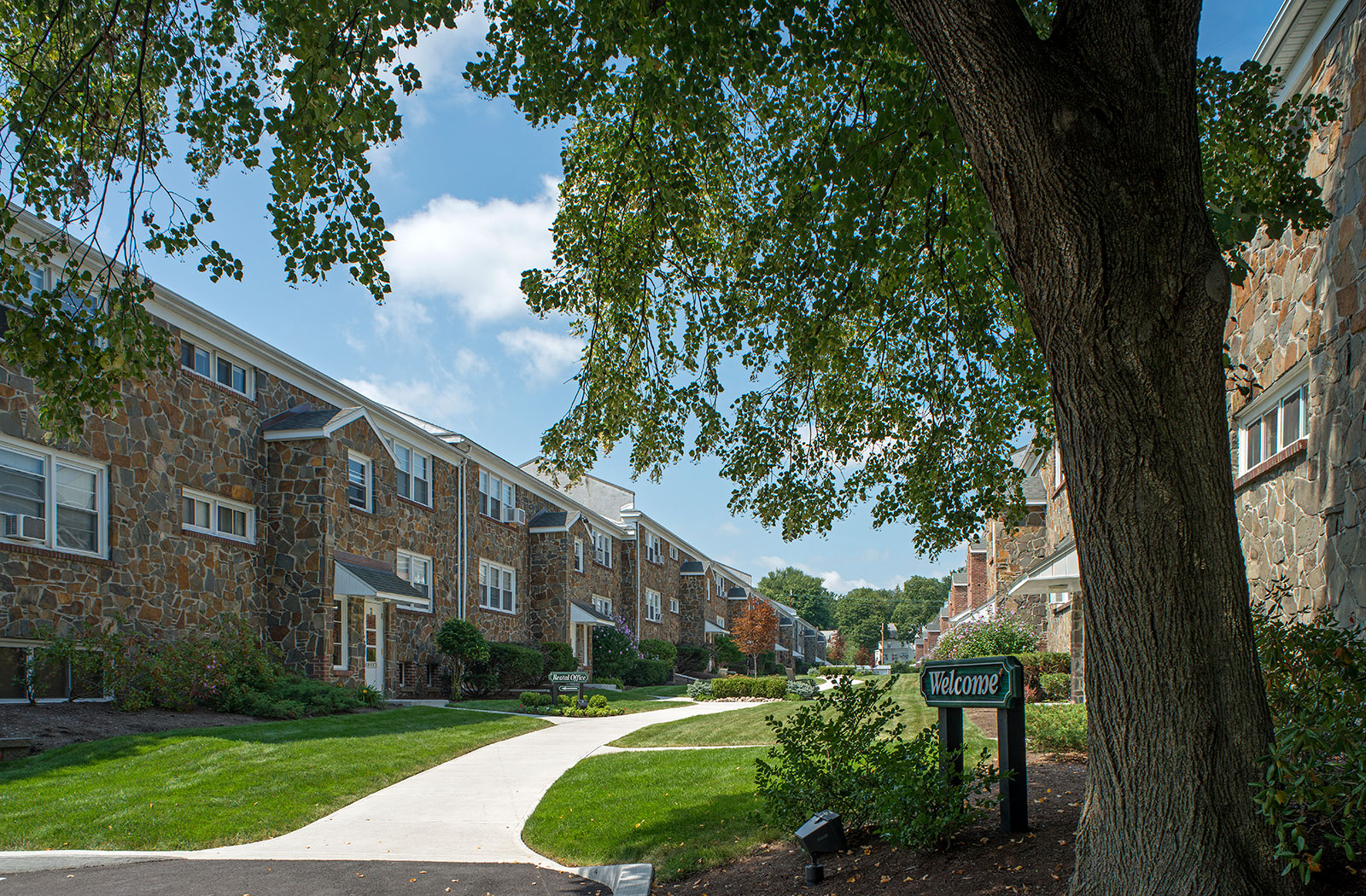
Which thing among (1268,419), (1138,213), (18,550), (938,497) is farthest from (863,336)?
(18,550)

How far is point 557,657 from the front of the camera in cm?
2914

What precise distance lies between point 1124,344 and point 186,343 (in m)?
16.9

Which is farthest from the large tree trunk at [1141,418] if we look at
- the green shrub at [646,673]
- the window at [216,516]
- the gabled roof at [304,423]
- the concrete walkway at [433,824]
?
the green shrub at [646,673]

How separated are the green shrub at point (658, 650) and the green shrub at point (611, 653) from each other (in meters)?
3.14

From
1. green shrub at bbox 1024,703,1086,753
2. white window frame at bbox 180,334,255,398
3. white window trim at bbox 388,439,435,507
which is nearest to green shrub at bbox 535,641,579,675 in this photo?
white window trim at bbox 388,439,435,507

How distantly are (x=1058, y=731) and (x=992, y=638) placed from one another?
43.0 feet

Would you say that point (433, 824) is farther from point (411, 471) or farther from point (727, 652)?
point (727, 652)

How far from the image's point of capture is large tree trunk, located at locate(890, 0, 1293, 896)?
3953 mm

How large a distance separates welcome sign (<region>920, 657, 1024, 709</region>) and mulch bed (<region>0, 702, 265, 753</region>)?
34.2 feet

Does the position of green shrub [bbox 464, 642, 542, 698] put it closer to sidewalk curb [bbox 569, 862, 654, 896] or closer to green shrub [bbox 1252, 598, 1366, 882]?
sidewalk curb [bbox 569, 862, 654, 896]

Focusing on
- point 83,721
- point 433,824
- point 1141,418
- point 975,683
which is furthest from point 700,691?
point 1141,418

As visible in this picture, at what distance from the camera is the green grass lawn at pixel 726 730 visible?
14.6 meters

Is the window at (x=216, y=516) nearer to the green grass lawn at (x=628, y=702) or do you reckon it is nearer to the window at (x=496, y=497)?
the green grass lawn at (x=628, y=702)

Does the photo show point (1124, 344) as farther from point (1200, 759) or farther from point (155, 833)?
point (155, 833)
